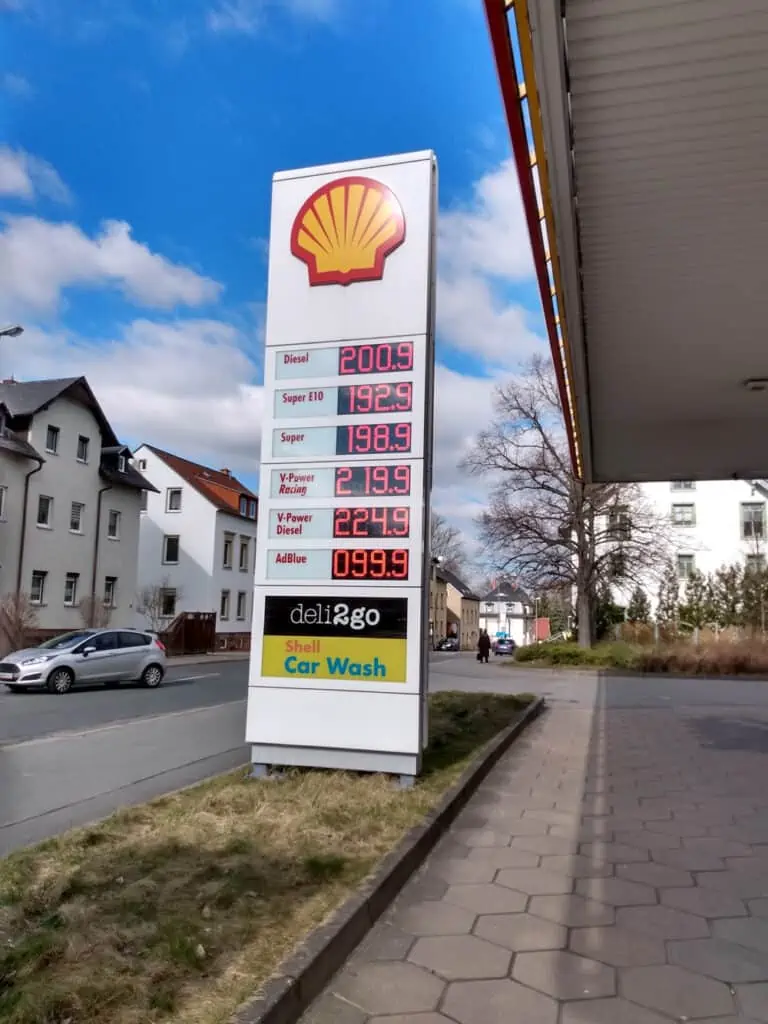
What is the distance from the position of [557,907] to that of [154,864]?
2302 mm

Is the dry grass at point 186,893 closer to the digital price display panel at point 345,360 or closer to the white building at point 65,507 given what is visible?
the digital price display panel at point 345,360

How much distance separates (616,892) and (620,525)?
106 feet

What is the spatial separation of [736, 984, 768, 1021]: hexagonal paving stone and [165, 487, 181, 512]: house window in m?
48.8

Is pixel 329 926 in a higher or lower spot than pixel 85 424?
lower

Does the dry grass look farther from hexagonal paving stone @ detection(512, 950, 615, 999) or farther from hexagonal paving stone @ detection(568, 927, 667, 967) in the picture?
hexagonal paving stone @ detection(568, 927, 667, 967)

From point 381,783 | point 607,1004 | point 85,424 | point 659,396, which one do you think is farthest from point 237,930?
point 85,424

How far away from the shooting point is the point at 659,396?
1177cm

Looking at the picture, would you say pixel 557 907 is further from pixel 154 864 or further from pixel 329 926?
pixel 154 864

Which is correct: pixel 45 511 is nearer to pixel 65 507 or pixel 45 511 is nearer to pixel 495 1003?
pixel 65 507

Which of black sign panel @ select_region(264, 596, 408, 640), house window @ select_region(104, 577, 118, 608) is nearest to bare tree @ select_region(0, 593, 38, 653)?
house window @ select_region(104, 577, 118, 608)

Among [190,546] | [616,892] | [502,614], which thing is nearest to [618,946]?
[616,892]

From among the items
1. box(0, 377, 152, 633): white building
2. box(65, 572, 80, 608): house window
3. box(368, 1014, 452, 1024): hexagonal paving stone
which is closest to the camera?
box(368, 1014, 452, 1024): hexagonal paving stone

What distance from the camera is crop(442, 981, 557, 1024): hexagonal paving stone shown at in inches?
132

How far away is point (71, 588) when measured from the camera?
122ft
